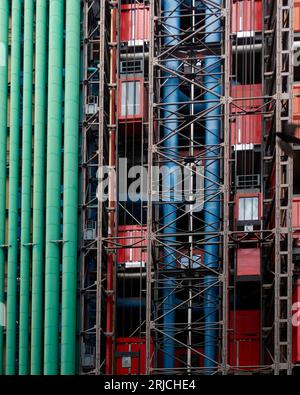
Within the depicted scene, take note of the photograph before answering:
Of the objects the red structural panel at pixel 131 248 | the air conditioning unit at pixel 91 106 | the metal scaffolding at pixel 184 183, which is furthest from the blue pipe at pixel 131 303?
the air conditioning unit at pixel 91 106

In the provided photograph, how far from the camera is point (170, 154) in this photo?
4744 cm

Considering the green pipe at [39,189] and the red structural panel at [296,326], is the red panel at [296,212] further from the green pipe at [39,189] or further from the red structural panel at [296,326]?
the green pipe at [39,189]

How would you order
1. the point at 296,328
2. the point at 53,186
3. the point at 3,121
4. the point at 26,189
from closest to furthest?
the point at 296,328, the point at 53,186, the point at 26,189, the point at 3,121

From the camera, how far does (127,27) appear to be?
162ft

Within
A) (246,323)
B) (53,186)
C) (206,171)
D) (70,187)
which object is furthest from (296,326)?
(53,186)

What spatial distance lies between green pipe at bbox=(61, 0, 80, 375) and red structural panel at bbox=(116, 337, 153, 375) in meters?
1.75

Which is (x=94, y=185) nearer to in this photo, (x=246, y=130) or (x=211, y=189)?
(x=211, y=189)

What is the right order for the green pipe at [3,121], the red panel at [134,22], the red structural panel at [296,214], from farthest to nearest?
the red panel at [134,22]
the green pipe at [3,121]
the red structural panel at [296,214]

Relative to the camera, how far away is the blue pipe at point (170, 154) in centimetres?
4572

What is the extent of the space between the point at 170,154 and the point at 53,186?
15.0 ft

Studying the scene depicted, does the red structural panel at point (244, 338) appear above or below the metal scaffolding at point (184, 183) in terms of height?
below

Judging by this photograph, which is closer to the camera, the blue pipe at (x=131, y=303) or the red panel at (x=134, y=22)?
the blue pipe at (x=131, y=303)

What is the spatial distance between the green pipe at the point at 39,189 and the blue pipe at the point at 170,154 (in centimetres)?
456
